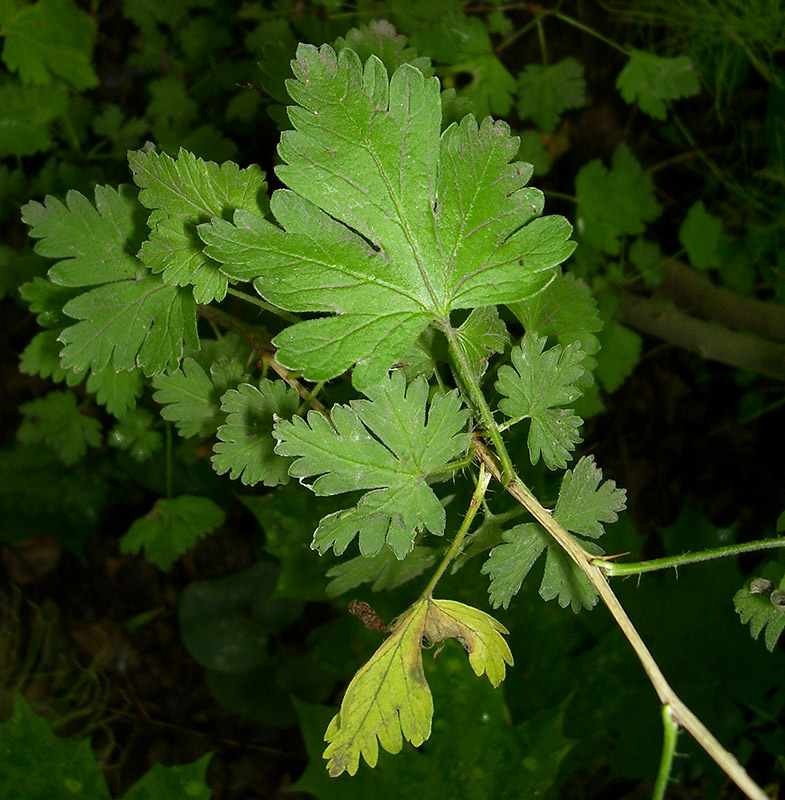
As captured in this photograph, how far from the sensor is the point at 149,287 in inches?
42.2

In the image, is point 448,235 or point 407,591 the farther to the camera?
point 407,591

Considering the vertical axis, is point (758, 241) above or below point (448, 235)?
below

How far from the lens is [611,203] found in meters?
2.00

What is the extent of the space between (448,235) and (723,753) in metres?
0.66

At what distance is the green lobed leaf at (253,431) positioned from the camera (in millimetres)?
1066

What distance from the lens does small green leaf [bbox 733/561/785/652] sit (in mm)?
958

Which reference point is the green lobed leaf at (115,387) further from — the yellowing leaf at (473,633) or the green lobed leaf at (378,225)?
the yellowing leaf at (473,633)

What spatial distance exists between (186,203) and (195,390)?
0.36 meters

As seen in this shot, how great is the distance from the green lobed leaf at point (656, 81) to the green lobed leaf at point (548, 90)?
134 mm

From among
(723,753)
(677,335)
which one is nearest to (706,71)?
(677,335)

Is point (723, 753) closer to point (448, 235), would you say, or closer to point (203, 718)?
point (448, 235)

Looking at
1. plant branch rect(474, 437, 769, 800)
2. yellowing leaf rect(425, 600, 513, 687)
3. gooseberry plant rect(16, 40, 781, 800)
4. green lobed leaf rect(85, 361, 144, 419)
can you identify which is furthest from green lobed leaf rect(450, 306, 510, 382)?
green lobed leaf rect(85, 361, 144, 419)

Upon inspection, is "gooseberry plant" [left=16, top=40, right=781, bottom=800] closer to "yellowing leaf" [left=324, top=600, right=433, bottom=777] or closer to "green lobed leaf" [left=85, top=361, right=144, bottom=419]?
"yellowing leaf" [left=324, top=600, right=433, bottom=777]

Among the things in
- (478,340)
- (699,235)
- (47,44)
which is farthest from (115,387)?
(699,235)
